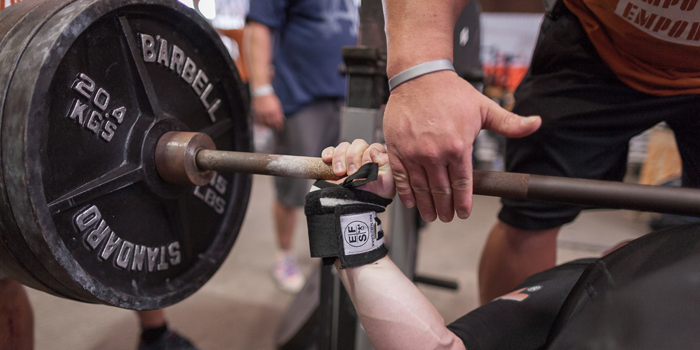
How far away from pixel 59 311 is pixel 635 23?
62.5 inches

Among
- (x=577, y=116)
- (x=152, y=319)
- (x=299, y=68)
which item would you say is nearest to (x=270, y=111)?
(x=299, y=68)

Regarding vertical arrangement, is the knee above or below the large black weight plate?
below

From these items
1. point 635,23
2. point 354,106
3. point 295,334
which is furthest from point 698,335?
point 295,334

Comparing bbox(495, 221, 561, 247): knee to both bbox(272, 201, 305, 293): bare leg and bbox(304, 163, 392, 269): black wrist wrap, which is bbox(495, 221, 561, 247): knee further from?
bbox(272, 201, 305, 293): bare leg

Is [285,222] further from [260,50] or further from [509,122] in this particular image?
[509,122]

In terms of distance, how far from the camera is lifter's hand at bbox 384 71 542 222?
0.44 m

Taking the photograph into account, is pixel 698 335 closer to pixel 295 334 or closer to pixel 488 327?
pixel 488 327

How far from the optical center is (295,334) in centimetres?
116

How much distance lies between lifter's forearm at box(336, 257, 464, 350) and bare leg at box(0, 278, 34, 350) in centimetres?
61

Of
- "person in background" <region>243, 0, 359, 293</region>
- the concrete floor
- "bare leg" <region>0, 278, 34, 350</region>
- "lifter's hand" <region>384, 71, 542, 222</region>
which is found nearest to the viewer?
"lifter's hand" <region>384, 71, 542, 222</region>

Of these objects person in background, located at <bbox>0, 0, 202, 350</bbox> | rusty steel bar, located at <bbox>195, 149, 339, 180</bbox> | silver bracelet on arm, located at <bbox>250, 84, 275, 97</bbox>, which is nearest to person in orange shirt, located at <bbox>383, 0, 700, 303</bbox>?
rusty steel bar, located at <bbox>195, 149, 339, 180</bbox>

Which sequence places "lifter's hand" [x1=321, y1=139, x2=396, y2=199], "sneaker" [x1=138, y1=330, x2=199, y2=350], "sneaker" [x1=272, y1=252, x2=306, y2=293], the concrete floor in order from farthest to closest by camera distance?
1. "sneaker" [x1=272, y1=252, x2=306, y2=293]
2. the concrete floor
3. "sneaker" [x1=138, y1=330, x2=199, y2=350]
4. "lifter's hand" [x1=321, y1=139, x2=396, y2=199]

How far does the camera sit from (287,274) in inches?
62.5

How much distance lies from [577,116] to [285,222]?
112 cm
